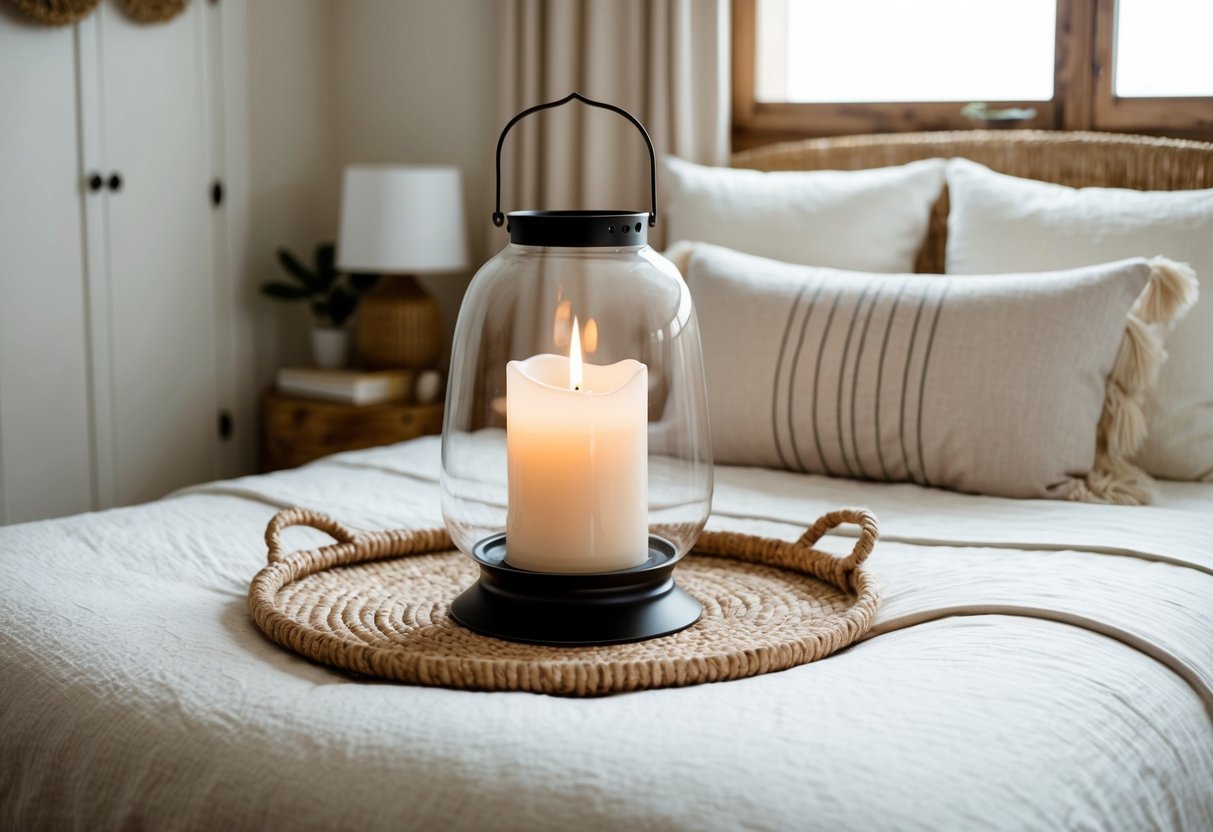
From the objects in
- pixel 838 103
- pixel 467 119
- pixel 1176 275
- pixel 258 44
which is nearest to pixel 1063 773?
pixel 1176 275

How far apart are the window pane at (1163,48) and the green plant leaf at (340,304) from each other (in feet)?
6.04

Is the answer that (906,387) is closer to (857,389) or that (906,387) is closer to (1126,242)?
(857,389)

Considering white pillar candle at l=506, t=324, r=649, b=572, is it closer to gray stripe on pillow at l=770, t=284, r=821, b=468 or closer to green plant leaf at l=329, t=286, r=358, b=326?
gray stripe on pillow at l=770, t=284, r=821, b=468

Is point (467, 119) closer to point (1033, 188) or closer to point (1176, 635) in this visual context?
point (1033, 188)

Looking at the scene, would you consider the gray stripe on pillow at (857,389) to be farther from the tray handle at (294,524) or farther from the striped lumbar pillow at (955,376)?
the tray handle at (294,524)

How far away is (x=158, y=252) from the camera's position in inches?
120

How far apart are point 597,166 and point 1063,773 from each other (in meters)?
2.18

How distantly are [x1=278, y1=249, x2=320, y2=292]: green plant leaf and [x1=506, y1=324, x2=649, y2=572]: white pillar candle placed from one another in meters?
2.17

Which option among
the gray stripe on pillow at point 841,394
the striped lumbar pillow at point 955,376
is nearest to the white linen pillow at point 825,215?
the striped lumbar pillow at point 955,376

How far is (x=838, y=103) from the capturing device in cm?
279

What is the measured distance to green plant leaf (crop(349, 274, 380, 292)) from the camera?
3252 mm

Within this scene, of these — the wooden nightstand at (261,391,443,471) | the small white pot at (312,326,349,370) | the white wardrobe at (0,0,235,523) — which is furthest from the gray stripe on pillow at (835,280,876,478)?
the white wardrobe at (0,0,235,523)

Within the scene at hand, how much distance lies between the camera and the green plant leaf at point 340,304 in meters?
3.20

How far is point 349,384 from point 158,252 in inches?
22.7
